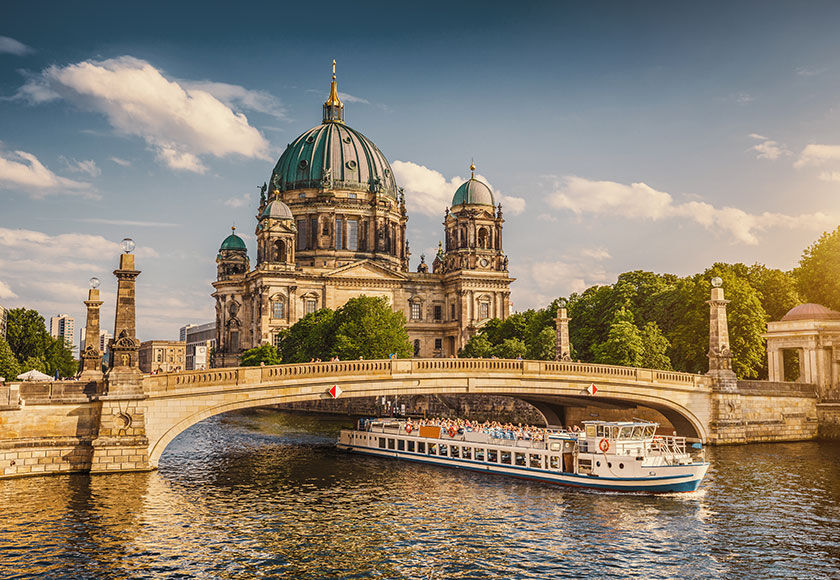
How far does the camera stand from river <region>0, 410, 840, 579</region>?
88.3ft

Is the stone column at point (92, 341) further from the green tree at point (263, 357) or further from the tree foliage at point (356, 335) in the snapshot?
the green tree at point (263, 357)

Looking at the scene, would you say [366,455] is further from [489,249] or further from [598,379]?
[489,249]

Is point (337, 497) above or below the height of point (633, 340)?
below

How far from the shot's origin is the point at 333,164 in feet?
451

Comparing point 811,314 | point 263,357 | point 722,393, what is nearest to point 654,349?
point 811,314

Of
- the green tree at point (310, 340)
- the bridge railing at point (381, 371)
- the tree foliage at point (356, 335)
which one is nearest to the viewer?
the bridge railing at point (381, 371)

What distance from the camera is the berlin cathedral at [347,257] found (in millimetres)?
122688

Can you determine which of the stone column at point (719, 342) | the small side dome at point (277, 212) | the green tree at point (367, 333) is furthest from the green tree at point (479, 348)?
the stone column at point (719, 342)

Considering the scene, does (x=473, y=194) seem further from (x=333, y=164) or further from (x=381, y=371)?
(x=381, y=371)

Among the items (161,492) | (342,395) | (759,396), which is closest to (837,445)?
(759,396)

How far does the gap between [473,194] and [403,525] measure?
94838mm

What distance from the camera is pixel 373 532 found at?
31500 millimetres

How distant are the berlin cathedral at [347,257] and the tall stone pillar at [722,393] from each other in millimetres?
67707

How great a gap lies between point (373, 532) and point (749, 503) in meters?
16.8
